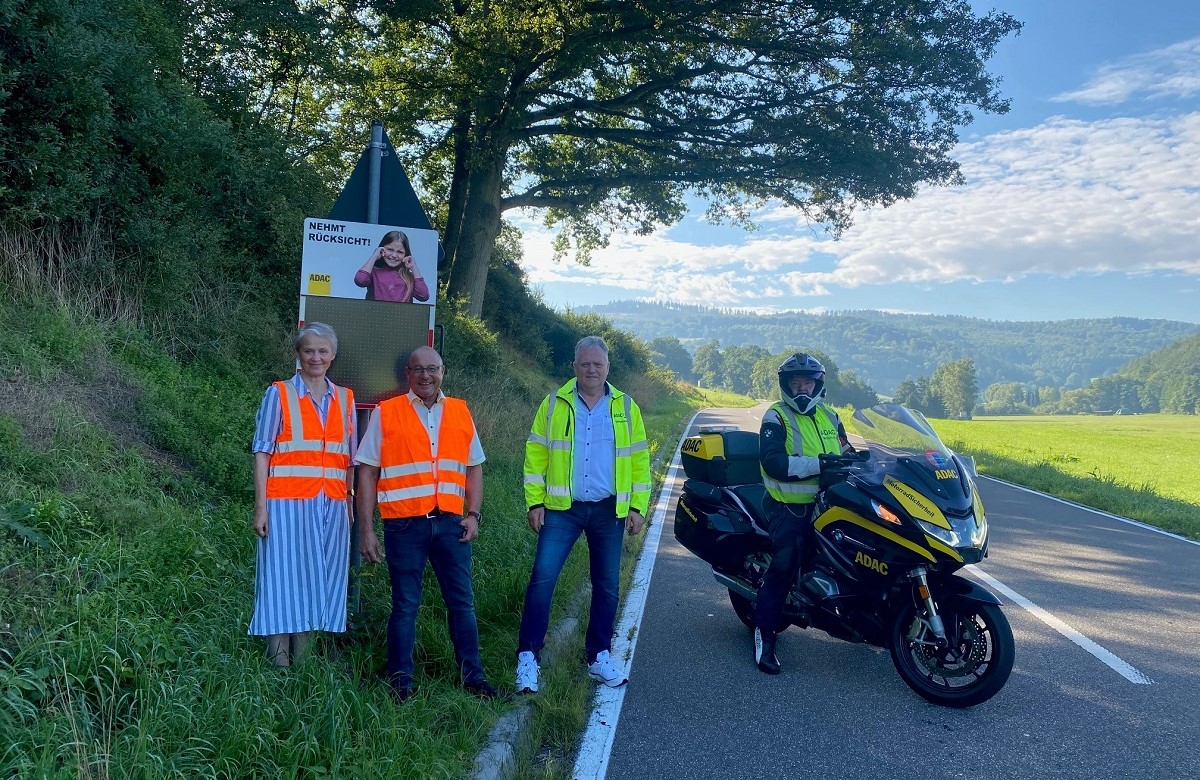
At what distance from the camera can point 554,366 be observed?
27.6 meters

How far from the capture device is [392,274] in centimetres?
432

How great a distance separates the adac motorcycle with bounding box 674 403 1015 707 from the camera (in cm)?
403

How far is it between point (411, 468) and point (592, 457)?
1.06 m

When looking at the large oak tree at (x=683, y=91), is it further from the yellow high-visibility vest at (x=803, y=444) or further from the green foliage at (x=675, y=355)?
the green foliage at (x=675, y=355)

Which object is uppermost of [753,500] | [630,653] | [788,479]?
[788,479]

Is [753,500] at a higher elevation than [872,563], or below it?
higher

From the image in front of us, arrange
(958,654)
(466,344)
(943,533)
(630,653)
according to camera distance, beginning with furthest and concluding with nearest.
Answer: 1. (466,344)
2. (630,653)
3. (958,654)
4. (943,533)

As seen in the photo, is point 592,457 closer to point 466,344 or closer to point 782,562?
point 782,562

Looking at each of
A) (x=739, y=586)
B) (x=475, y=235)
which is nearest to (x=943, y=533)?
(x=739, y=586)

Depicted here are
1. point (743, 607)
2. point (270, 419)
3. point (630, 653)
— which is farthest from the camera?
point (743, 607)

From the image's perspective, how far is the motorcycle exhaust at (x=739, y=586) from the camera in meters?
5.17

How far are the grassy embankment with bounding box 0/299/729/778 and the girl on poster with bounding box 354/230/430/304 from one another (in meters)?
1.69

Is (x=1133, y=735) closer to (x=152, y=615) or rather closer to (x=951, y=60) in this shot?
(x=152, y=615)

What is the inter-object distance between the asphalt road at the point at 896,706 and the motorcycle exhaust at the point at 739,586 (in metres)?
0.34
